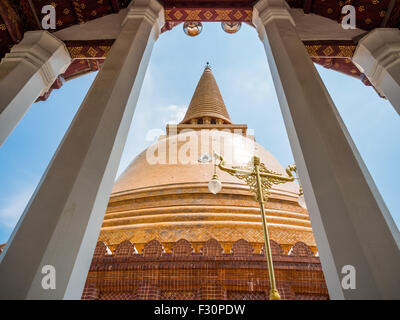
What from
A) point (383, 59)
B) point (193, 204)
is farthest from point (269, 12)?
point (193, 204)

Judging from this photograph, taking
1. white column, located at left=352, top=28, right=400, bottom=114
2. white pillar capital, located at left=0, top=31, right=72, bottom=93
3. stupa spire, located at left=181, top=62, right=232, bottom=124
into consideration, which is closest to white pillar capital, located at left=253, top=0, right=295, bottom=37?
white column, located at left=352, top=28, right=400, bottom=114

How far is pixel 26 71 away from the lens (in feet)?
8.72

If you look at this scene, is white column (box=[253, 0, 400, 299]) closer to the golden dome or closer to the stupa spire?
the golden dome

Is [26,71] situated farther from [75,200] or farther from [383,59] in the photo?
[383,59]

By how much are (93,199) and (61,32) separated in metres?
2.62

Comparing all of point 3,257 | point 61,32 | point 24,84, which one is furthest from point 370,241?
point 61,32

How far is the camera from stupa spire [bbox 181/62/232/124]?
14430mm

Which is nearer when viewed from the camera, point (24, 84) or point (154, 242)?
point (24, 84)

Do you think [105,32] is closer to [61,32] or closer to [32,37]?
[61,32]
